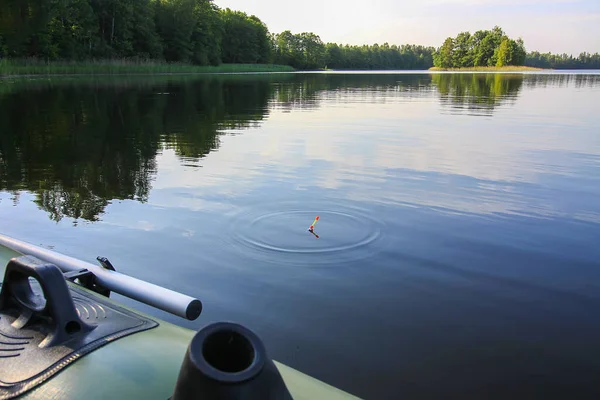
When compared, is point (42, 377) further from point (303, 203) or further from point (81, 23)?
point (81, 23)

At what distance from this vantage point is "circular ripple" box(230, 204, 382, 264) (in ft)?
17.7

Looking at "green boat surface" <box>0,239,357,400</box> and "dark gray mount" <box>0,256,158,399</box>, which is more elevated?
"dark gray mount" <box>0,256,158,399</box>

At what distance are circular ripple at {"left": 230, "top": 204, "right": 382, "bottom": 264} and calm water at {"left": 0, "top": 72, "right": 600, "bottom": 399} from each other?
28mm

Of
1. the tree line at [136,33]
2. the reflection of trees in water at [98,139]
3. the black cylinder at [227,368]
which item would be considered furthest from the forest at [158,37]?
the black cylinder at [227,368]

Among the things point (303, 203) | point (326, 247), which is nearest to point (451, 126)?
point (303, 203)

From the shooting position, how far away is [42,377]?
1766 mm

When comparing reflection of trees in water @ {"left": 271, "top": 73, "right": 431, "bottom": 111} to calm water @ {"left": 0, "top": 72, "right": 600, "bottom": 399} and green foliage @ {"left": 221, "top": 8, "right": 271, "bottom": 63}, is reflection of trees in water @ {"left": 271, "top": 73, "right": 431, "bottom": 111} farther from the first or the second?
green foliage @ {"left": 221, "top": 8, "right": 271, "bottom": 63}

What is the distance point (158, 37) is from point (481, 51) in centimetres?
10791

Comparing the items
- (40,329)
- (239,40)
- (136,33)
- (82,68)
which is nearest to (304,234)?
(40,329)

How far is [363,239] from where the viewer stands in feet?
19.3

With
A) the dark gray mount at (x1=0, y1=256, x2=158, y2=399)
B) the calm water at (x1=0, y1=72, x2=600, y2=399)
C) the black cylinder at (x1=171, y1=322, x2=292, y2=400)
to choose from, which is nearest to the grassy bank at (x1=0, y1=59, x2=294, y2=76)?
the calm water at (x1=0, y1=72, x2=600, y2=399)

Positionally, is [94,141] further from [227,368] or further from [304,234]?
[227,368]

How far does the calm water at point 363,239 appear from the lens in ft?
12.1

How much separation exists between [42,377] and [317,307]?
A: 2.79m
